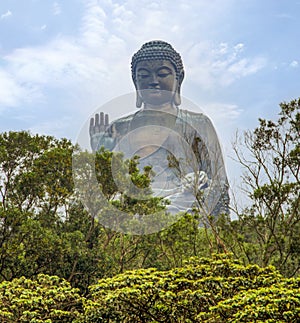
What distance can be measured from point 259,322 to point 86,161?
6.71m

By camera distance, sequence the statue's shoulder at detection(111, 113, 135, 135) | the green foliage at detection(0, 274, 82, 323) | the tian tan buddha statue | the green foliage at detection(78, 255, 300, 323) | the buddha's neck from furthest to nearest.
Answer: the statue's shoulder at detection(111, 113, 135, 135) < the buddha's neck < the tian tan buddha statue < the green foliage at detection(0, 274, 82, 323) < the green foliage at detection(78, 255, 300, 323)

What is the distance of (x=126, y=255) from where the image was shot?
13.0m

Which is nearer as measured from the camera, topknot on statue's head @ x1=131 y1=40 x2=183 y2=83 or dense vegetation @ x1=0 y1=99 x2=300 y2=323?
dense vegetation @ x1=0 y1=99 x2=300 y2=323

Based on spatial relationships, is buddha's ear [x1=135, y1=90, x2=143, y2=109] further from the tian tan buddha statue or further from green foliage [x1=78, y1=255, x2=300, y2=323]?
green foliage [x1=78, y1=255, x2=300, y2=323]

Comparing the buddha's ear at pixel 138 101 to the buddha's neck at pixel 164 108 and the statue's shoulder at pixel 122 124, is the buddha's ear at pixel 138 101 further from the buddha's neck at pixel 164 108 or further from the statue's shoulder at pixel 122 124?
the statue's shoulder at pixel 122 124

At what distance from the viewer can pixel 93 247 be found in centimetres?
1167

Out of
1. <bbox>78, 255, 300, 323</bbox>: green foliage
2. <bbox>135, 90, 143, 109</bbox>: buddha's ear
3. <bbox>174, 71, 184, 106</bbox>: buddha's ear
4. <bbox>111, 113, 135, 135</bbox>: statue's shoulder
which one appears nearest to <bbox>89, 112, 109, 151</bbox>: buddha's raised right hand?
<bbox>111, 113, 135, 135</bbox>: statue's shoulder

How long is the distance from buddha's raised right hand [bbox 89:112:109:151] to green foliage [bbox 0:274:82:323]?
1502 cm

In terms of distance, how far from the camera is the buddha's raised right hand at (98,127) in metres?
23.0

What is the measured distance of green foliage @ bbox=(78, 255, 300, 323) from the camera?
628 cm

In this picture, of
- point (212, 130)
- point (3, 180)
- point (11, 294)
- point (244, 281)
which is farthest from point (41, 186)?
point (212, 130)

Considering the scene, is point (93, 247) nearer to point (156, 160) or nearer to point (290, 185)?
point (290, 185)

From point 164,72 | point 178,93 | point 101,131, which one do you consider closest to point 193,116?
point 178,93

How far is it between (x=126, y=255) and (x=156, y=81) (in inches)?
490
